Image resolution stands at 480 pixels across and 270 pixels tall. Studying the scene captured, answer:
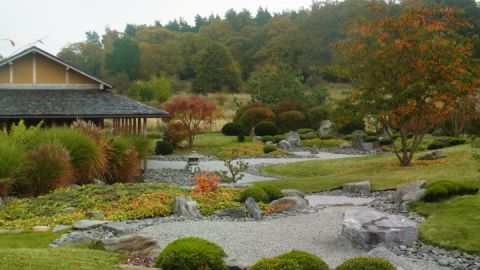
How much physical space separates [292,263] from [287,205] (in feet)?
21.3

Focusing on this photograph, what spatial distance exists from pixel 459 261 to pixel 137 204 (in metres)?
6.70

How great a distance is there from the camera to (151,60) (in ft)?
240

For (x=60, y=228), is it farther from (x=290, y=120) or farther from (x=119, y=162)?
(x=290, y=120)

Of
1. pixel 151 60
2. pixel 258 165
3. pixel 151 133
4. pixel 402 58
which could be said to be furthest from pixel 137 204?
pixel 151 60

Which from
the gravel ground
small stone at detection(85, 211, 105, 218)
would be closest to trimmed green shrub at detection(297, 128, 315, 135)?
the gravel ground

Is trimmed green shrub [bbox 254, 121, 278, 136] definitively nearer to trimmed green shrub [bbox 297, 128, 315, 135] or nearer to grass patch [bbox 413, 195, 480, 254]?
trimmed green shrub [bbox 297, 128, 315, 135]

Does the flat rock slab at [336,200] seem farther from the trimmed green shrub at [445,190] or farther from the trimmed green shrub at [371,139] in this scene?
the trimmed green shrub at [371,139]

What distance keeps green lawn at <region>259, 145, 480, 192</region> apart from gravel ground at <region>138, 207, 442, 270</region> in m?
5.04

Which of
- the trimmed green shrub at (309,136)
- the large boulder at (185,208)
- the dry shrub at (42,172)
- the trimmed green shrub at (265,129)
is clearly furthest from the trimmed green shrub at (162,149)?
the large boulder at (185,208)

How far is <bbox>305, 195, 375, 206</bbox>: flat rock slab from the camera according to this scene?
14.4 m

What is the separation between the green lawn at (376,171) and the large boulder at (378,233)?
18.7 ft

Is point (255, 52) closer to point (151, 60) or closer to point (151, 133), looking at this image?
point (151, 60)

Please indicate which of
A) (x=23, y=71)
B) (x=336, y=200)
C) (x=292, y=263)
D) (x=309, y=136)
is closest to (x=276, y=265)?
(x=292, y=263)

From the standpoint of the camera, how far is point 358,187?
16.4 m
